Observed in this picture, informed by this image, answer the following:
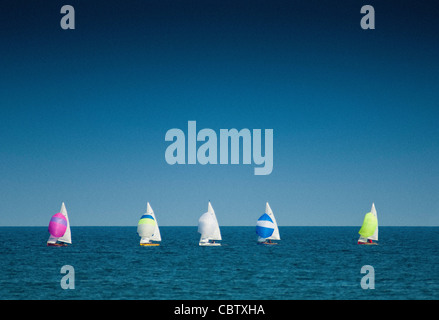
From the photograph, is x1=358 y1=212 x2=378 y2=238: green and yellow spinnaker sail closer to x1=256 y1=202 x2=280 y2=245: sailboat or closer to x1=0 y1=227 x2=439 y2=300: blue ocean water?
x1=0 y1=227 x2=439 y2=300: blue ocean water

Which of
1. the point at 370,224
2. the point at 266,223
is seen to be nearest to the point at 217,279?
the point at 266,223

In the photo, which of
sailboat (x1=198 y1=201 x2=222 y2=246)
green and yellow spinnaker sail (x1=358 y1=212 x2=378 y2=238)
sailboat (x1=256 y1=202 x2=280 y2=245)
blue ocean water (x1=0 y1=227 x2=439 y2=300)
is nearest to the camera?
blue ocean water (x1=0 y1=227 x2=439 y2=300)

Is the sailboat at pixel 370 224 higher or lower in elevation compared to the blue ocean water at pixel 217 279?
higher

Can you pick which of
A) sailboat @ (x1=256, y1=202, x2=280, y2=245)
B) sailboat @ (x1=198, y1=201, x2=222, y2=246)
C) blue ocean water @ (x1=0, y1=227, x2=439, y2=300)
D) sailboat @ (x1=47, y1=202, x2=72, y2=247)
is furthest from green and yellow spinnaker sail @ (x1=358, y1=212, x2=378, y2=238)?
sailboat @ (x1=47, y1=202, x2=72, y2=247)

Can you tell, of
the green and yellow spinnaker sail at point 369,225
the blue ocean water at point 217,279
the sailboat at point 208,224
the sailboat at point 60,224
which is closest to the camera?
the blue ocean water at point 217,279

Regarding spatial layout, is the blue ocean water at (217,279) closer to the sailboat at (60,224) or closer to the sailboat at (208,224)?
the sailboat at (60,224)

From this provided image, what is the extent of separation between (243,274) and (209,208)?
98.5ft

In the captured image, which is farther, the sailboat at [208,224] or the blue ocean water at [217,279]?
the sailboat at [208,224]

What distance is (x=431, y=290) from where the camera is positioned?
48719 millimetres

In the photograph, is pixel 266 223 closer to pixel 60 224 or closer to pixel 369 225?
pixel 369 225

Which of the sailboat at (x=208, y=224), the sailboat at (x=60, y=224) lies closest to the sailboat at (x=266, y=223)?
the sailboat at (x=208, y=224)

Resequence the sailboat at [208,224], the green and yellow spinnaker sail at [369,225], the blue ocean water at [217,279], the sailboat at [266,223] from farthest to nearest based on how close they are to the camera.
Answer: the sailboat at [266,223] < the green and yellow spinnaker sail at [369,225] < the sailboat at [208,224] < the blue ocean water at [217,279]
